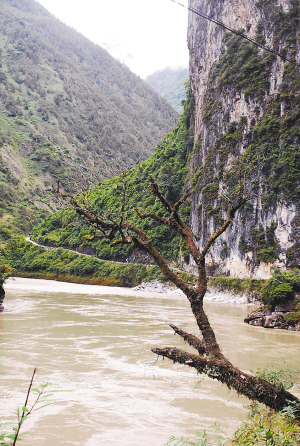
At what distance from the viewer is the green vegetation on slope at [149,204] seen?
5397 centimetres

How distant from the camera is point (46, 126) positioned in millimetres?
142125

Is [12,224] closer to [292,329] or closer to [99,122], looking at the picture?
[292,329]

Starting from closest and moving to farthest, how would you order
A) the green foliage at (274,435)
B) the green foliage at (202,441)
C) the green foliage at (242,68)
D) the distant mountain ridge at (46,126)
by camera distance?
the green foliage at (274,435), the green foliage at (202,441), the green foliage at (242,68), the distant mountain ridge at (46,126)

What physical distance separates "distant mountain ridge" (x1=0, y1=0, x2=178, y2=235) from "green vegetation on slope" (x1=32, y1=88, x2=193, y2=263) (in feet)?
65.5

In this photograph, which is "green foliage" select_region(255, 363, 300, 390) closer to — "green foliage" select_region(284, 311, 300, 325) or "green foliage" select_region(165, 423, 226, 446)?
"green foliage" select_region(165, 423, 226, 446)

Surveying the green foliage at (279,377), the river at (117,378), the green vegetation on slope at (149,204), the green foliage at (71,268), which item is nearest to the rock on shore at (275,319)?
the river at (117,378)

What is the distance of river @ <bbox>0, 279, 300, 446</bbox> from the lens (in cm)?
634

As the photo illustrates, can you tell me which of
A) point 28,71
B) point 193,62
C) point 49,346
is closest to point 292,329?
point 49,346

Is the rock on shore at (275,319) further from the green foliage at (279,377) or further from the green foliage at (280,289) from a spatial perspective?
the green foliage at (279,377)

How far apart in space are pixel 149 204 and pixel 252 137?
83.7 ft

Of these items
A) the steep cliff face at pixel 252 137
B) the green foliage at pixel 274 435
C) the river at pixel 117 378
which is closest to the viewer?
the green foliage at pixel 274 435

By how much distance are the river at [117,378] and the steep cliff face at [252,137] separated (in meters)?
16.9

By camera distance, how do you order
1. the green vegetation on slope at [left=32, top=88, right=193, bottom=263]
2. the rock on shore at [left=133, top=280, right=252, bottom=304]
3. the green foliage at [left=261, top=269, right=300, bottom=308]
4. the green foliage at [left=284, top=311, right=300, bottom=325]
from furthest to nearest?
the green vegetation on slope at [left=32, top=88, right=193, bottom=263] → the rock on shore at [left=133, top=280, right=252, bottom=304] → the green foliage at [left=261, top=269, right=300, bottom=308] → the green foliage at [left=284, top=311, right=300, bottom=325]

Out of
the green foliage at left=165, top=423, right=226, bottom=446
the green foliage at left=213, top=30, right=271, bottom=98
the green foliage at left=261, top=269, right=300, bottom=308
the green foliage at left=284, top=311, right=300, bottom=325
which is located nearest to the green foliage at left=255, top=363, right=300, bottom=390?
the green foliage at left=165, top=423, right=226, bottom=446
